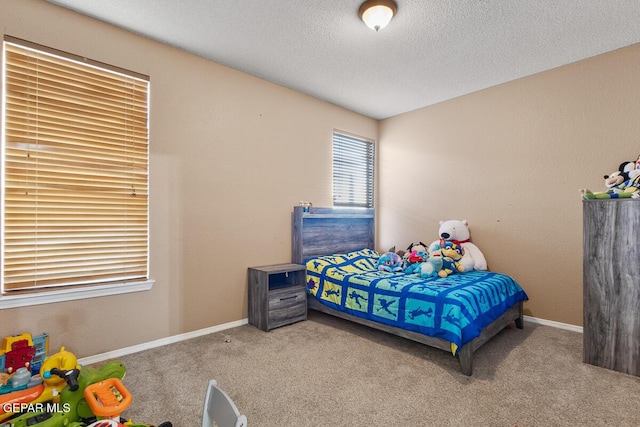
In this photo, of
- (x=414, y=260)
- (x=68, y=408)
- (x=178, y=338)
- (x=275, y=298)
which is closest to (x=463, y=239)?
(x=414, y=260)

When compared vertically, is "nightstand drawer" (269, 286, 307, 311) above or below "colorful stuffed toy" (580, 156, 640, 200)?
below

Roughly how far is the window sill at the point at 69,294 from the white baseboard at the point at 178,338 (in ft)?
1.52

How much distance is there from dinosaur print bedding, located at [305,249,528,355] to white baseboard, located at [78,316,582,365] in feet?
1.34

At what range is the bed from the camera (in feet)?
7.45

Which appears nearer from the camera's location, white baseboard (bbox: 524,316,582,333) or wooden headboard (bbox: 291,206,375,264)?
white baseboard (bbox: 524,316,582,333)

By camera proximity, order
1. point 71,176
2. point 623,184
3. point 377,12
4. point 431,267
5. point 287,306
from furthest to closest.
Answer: point 287,306
point 431,267
point 623,184
point 71,176
point 377,12

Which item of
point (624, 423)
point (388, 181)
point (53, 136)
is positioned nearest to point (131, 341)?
point (53, 136)

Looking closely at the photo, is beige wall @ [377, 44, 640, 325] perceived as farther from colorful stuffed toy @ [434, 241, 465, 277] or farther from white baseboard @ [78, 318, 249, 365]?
white baseboard @ [78, 318, 249, 365]

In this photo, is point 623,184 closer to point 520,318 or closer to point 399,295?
point 520,318

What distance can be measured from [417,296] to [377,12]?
2.14 metres

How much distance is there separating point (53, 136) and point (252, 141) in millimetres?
1640

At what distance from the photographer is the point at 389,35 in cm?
257

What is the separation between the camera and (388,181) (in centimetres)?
465

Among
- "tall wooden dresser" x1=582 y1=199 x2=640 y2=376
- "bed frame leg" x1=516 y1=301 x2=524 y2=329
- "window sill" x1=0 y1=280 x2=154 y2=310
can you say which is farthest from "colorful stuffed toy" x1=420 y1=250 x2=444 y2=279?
"window sill" x1=0 y1=280 x2=154 y2=310
